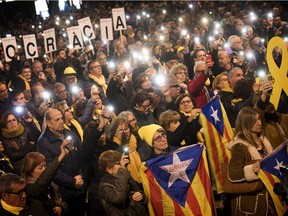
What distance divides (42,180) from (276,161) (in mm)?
2375

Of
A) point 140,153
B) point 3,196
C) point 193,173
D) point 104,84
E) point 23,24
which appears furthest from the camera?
point 23,24

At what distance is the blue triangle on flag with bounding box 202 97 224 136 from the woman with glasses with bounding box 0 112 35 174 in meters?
2.37

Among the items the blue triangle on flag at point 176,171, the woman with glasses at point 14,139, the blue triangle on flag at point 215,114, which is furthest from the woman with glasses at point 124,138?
the woman with glasses at point 14,139

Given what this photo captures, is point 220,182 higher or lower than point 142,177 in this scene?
lower

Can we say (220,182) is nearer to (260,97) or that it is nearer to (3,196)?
(260,97)

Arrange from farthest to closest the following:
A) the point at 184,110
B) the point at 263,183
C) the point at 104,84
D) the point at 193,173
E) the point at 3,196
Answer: the point at 104,84, the point at 184,110, the point at 193,173, the point at 263,183, the point at 3,196

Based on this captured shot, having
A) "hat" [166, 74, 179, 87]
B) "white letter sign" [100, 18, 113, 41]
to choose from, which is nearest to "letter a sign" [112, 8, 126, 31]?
"white letter sign" [100, 18, 113, 41]

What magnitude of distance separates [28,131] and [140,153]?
1.82m

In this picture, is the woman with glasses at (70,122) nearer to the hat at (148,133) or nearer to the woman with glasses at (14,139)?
the woman with glasses at (14,139)

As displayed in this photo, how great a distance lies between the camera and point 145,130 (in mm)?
5820

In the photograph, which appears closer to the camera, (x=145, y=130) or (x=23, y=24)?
(x=145, y=130)

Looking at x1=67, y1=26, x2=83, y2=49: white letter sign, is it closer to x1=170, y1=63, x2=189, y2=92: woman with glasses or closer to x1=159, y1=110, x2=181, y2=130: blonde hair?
x1=170, y1=63, x2=189, y2=92: woman with glasses

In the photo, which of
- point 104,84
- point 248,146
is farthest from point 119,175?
point 104,84

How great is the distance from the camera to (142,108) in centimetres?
689
